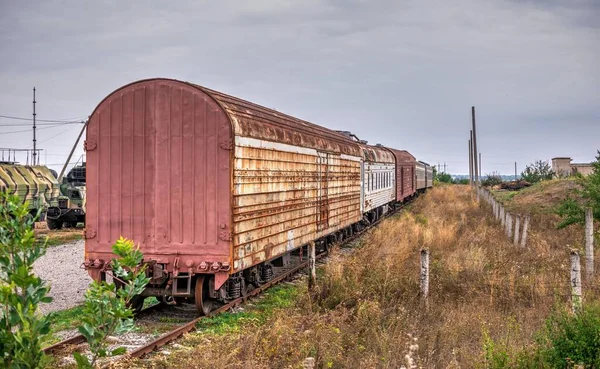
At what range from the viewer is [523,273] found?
11008 mm

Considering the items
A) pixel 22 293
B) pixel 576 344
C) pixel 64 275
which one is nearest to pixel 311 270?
pixel 576 344

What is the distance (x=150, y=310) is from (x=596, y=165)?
37.9 feet

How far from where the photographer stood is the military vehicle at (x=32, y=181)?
2516 centimetres

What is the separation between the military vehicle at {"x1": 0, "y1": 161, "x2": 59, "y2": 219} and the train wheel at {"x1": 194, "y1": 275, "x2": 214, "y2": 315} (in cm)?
1747

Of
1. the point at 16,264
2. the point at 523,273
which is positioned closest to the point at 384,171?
the point at 523,273

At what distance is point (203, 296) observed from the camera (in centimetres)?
916

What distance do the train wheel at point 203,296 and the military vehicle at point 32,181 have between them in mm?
17467

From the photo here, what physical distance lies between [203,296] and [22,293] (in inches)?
234

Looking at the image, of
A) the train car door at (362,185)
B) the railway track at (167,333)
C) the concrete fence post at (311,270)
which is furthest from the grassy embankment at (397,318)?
the train car door at (362,185)

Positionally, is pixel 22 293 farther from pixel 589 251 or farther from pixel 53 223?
pixel 53 223

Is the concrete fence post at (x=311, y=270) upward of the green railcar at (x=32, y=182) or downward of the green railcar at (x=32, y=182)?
downward

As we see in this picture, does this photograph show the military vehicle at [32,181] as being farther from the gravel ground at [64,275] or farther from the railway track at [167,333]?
the railway track at [167,333]

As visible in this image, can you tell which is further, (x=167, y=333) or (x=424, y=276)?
(x=424, y=276)

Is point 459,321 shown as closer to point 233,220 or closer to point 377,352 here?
point 377,352
